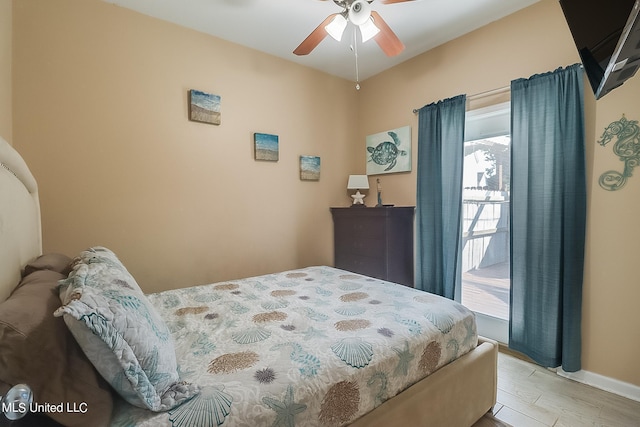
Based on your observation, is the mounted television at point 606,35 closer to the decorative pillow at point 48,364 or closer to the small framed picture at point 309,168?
the decorative pillow at point 48,364

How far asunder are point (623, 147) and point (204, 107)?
310 centimetres

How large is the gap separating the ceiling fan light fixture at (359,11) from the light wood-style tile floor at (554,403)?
8.46ft

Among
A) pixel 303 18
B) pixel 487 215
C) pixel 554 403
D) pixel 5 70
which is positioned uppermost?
pixel 303 18

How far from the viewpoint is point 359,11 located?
1.82 m

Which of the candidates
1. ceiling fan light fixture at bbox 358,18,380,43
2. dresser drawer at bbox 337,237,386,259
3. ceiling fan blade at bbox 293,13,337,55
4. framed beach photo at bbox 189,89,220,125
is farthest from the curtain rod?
framed beach photo at bbox 189,89,220,125

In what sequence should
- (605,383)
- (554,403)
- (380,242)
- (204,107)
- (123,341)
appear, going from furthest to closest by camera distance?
(380,242)
(204,107)
(605,383)
(554,403)
(123,341)

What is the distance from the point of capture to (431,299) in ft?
5.46

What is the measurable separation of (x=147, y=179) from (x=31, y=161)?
0.68 m

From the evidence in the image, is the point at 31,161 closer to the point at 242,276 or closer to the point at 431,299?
the point at 242,276

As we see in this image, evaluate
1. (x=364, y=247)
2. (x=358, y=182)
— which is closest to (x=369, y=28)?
(x=358, y=182)

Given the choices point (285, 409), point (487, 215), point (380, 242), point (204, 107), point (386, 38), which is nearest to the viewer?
point (285, 409)

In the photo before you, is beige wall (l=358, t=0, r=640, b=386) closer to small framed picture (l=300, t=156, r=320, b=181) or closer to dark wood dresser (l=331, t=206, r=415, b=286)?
dark wood dresser (l=331, t=206, r=415, b=286)

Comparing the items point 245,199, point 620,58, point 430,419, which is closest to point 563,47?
point 620,58

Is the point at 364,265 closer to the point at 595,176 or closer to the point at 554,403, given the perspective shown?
the point at 554,403
